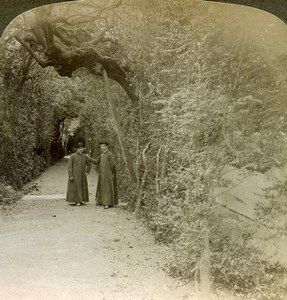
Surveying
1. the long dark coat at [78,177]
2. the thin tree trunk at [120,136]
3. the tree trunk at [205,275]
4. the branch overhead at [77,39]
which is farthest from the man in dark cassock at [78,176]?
the tree trunk at [205,275]

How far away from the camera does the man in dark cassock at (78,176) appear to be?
6.95 feet

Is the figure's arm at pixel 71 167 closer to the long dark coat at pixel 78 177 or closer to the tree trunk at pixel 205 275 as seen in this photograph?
the long dark coat at pixel 78 177

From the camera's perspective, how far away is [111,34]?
2146 millimetres

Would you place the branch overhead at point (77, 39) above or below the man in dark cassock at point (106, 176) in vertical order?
above

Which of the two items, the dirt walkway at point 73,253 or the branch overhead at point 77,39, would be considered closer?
the dirt walkway at point 73,253

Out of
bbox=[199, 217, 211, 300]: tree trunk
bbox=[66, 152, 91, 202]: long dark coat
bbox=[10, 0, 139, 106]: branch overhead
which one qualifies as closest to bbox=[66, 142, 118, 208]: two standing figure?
bbox=[66, 152, 91, 202]: long dark coat

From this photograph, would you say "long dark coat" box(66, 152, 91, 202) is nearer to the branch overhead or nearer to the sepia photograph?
the sepia photograph

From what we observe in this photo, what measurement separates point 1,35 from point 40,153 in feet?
1.98

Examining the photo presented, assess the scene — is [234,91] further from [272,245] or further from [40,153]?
[40,153]

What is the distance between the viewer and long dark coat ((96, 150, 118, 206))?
211cm

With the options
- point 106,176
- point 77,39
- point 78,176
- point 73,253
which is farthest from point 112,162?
point 77,39

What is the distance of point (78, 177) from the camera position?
6.95 feet

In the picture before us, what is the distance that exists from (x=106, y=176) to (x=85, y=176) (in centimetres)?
10

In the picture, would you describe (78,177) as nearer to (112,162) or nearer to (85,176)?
(85,176)
